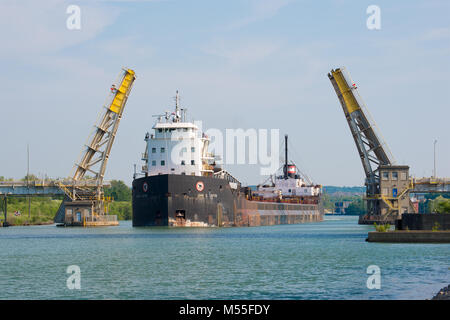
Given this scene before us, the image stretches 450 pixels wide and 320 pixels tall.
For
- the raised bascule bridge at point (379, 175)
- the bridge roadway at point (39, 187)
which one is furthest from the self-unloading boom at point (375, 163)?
the bridge roadway at point (39, 187)

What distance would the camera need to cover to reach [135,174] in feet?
212

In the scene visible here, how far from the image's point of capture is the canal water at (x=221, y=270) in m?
21.3

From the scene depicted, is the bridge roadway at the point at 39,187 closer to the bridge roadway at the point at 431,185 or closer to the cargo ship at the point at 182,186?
the cargo ship at the point at 182,186

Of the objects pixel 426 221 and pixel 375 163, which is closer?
pixel 426 221

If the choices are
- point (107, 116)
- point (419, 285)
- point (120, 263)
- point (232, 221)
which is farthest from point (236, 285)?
point (107, 116)

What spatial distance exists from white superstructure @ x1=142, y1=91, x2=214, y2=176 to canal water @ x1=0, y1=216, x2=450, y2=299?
19.9m

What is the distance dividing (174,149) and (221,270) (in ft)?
116

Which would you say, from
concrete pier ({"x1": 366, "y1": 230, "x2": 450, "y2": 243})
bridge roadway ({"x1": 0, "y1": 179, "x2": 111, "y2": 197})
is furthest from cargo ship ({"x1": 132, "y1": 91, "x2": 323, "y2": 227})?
concrete pier ({"x1": 366, "y1": 230, "x2": 450, "y2": 243})

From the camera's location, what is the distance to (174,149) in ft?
203

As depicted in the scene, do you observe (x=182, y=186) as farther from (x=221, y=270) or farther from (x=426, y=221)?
(x=221, y=270)

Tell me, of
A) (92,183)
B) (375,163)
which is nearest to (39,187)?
(92,183)

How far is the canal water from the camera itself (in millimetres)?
21266

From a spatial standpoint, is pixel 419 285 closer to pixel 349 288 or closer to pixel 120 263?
pixel 349 288

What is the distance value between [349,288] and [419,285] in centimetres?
224
